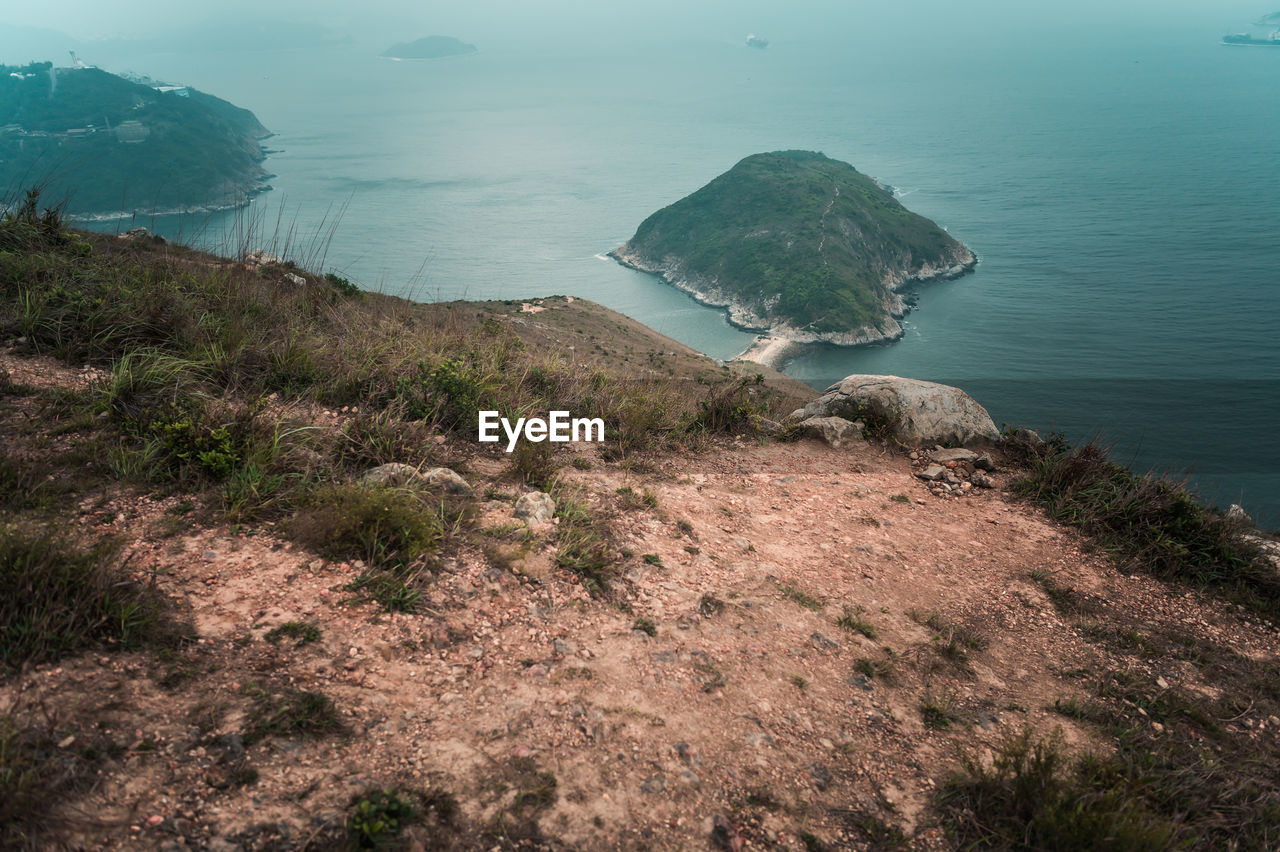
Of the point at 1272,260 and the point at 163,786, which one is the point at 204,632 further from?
the point at 1272,260

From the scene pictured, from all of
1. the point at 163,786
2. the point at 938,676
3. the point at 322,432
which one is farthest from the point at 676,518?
the point at 163,786

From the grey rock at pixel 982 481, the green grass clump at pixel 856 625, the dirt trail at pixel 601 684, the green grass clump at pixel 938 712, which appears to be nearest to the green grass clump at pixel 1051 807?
the dirt trail at pixel 601 684

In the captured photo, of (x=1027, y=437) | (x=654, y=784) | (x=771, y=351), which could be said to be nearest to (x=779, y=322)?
(x=771, y=351)

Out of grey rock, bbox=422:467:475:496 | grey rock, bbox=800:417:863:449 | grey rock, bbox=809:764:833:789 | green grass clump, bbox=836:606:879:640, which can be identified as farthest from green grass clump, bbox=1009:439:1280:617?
grey rock, bbox=422:467:475:496

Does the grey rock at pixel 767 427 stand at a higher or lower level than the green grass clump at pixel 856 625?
higher

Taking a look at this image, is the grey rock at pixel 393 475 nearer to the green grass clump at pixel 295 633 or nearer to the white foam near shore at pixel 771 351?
the green grass clump at pixel 295 633

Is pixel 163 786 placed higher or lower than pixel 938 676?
higher

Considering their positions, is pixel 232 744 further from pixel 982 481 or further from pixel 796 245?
pixel 796 245
